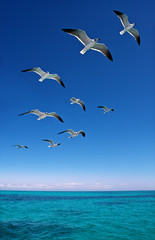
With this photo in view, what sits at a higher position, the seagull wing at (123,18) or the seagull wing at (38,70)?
the seagull wing at (123,18)

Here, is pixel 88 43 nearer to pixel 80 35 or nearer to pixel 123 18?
pixel 80 35

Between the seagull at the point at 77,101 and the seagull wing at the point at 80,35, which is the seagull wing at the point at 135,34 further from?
the seagull at the point at 77,101

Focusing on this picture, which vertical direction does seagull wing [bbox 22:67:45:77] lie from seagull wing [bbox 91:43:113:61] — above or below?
below

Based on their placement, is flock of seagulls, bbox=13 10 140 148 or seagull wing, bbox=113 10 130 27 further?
seagull wing, bbox=113 10 130 27

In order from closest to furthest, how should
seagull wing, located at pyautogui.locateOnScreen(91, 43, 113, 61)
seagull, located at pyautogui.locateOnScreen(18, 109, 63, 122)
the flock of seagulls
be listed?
the flock of seagulls, seagull wing, located at pyautogui.locateOnScreen(91, 43, 113, 61), seagull, located at pyautogui.locateOnScreen(18, 109, 63, 122)

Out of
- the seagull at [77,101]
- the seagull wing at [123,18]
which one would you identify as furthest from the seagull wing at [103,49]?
the seagull at [77,101]

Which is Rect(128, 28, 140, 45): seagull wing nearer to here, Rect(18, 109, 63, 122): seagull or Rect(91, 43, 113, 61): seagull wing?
Rect(91, 43, 113, 61): seagull wing

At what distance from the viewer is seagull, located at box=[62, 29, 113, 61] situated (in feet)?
38.4

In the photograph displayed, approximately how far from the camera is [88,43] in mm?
12195

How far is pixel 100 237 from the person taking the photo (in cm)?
1384

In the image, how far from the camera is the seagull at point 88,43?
11.7m

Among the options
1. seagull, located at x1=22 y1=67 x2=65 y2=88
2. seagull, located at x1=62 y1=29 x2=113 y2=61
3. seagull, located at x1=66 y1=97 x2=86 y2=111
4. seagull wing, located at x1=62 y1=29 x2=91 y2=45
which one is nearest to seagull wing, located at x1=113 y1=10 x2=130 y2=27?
seagull, located at x1=62 y1=29 x2=113 y2=61

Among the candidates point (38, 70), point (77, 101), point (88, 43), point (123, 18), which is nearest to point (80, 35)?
point (88, 43)

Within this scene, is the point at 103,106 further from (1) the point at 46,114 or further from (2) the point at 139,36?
(2) the point at 139,36
